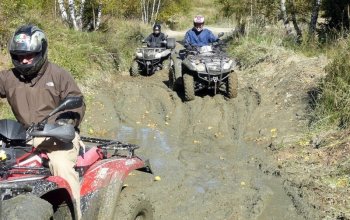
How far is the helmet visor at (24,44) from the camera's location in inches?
132

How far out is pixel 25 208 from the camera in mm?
2627

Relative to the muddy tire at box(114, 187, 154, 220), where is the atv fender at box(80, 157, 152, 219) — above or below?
above

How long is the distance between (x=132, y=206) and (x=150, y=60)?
10.3 meters

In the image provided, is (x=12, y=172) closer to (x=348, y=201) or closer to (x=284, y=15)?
(x=348, y=201)

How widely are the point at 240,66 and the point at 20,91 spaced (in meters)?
10.6

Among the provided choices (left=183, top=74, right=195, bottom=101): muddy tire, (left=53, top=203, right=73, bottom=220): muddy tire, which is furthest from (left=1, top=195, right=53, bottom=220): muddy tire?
(left=183, top=74, right=195, bottom=101): muddy tire

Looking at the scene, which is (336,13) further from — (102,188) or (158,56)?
(102,188)

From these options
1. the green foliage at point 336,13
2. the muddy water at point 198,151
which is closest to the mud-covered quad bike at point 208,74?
the muddy water at point 198,151

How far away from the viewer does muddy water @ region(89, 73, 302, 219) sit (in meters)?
5.48

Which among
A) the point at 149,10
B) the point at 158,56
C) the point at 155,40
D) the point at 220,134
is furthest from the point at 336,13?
the point at 149,10

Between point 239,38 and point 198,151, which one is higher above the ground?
point 198,151

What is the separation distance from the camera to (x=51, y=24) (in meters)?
13.5

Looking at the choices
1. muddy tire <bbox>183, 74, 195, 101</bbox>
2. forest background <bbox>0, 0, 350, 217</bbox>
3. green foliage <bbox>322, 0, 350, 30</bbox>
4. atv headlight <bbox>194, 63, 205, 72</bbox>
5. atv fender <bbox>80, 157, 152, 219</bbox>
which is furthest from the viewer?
green foliage <bbox>322, 0, 350, 30</bbox>

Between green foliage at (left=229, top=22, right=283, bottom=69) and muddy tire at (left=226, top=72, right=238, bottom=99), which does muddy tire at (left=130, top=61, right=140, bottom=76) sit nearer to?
green foliage at (left=229, top=22, right=283, bottom=69)
